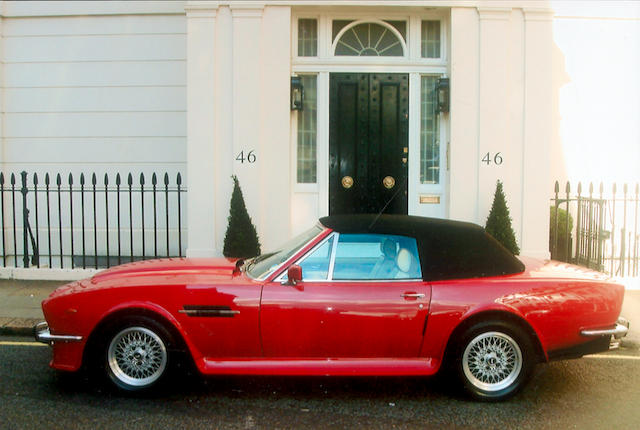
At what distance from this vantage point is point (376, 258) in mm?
4992

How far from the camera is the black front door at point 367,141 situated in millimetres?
9359

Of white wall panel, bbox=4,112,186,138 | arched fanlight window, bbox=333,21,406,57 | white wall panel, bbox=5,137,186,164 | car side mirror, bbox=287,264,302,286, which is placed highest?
arched fanlight window, bbox=333,21,406,57

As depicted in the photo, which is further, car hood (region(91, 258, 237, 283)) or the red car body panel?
car hood (region(91, 258, 237, 283))

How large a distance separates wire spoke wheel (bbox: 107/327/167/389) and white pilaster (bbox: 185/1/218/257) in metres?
4.29

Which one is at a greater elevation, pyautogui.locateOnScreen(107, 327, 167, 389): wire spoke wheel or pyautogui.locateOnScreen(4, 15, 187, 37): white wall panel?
pyautogui.locateOnScreen(4, 15, 187, 37): white wall panel

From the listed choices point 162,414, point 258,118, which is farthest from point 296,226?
point 162,414

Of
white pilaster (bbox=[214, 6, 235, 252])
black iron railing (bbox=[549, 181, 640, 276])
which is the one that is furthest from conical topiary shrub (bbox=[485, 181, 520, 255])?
white pilaster (bbox=[214, 6, 235, 252])

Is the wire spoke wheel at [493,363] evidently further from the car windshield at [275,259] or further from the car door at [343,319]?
the car windshield at [275,259]

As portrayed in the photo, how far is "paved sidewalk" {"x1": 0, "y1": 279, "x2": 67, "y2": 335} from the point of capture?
668 centimetres

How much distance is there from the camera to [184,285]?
4836mm

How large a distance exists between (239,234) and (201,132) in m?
1.60

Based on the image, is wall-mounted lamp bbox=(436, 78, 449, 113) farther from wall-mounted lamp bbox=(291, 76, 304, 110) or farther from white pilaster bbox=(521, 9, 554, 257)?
wall-mounted lamp bbox=(291, 76, 304, 110)

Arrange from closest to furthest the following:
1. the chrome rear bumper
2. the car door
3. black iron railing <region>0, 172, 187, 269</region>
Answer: the car door, the chrome rear bumper, black iron railing <region>0, 172, 187, 269</region>

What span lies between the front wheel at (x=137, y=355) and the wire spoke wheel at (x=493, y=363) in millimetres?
2257
